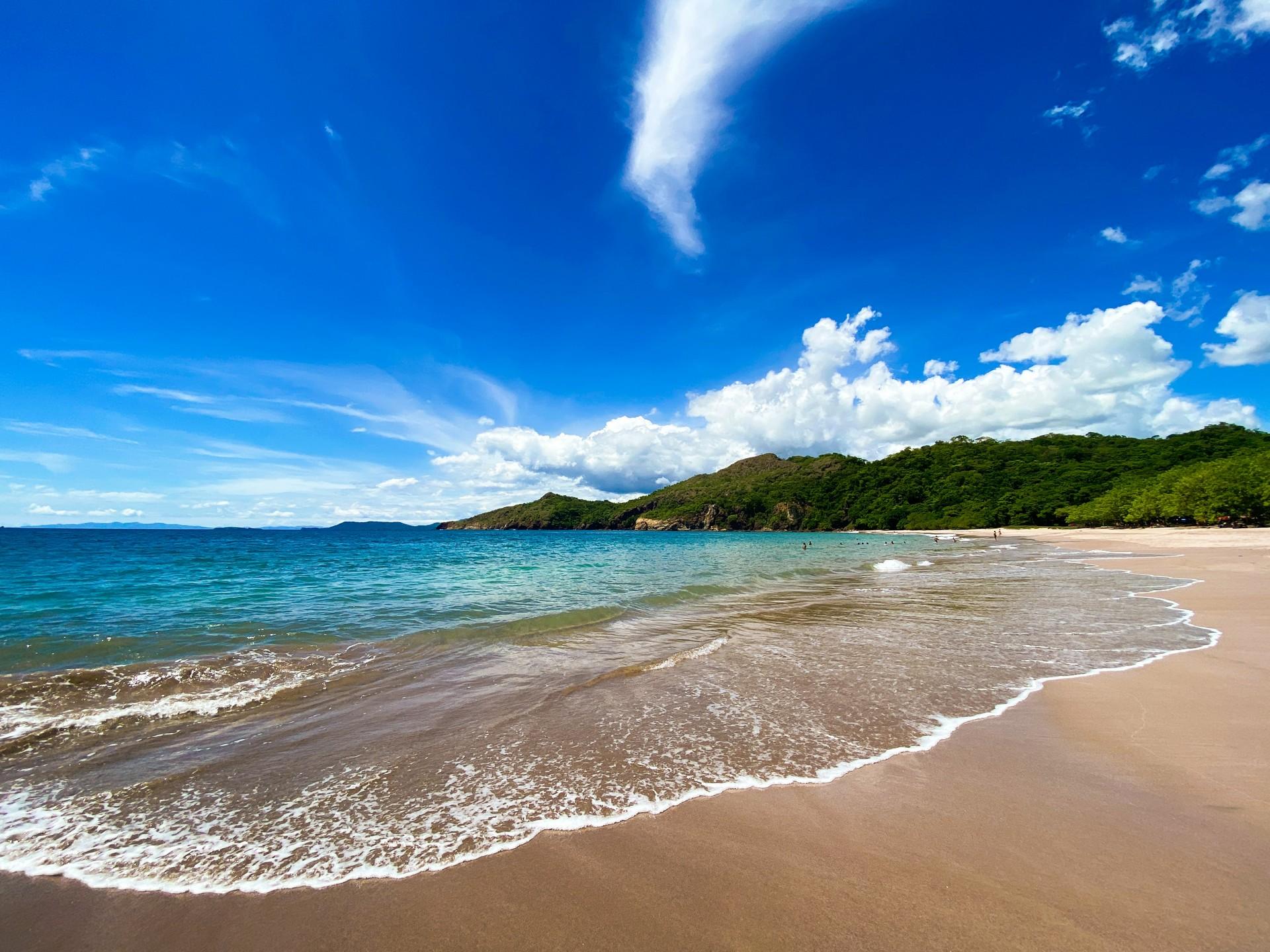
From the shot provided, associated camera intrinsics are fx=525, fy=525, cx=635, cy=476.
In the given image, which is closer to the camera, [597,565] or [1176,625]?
[1176,625]

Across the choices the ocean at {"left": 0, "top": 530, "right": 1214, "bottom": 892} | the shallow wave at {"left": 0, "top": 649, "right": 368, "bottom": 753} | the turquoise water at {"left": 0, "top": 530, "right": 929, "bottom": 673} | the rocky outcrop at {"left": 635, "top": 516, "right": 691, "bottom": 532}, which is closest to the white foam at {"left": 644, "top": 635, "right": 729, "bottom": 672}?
the ocean at {"left": 0, "top": 530, "right": 1214, "bottom": 892}

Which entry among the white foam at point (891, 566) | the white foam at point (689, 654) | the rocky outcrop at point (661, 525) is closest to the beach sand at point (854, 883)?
the white foam at point (689, 654)

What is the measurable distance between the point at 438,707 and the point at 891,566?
3245 centimetres

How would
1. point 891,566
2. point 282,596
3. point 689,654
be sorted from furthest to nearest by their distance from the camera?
point 891,566, point 282,596, point 689,654

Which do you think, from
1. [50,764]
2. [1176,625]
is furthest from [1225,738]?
[50,764]

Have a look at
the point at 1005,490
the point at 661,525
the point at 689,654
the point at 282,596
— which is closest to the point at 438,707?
the point at 689,654

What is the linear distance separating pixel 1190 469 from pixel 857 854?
97.7m

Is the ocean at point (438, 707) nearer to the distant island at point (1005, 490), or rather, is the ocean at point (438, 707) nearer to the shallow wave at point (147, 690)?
the shallow wave at point (147, 690)

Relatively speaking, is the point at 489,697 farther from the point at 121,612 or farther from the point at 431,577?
the point at 431,577

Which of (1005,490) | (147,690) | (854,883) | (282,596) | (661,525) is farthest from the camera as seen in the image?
(661,525)

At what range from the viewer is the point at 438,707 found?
7418mm

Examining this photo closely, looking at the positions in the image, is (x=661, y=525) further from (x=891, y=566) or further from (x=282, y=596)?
(x=282, y=596)

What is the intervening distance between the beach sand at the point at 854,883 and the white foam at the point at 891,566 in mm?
27455

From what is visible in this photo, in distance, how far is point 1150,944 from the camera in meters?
2.78
